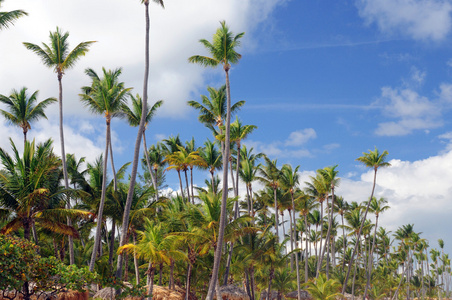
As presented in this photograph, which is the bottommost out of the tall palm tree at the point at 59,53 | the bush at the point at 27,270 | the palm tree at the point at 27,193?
the bush at the point at 27,270

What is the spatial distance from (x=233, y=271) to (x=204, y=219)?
1385cm

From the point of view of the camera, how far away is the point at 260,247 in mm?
37062

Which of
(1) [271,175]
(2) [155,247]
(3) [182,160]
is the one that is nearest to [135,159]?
(2) [155,247]

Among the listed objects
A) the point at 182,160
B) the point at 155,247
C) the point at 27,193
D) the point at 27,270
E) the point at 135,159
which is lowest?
the point at 27,270

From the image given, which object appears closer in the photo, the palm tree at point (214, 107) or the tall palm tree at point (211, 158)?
the palm tree at point (214, 107)

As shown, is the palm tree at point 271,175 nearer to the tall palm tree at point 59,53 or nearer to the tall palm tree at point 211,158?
the tall palm tree at point 211,158

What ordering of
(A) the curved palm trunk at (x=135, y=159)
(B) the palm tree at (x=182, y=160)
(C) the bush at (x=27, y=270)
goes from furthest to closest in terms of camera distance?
(B) the palm tree at (x=182, y=160) < (A) the curved palm trunk at (x=135, y=159) < (C) the bush at (x=27, y=270)

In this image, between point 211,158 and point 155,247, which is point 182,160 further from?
point 155,247

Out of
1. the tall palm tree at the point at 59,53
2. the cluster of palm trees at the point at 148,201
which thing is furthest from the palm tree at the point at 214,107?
the tall palm tree at the point at 59,53

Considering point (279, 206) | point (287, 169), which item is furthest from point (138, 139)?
point (279, 206)

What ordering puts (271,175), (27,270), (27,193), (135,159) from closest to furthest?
(27,270)
(27,193)
(135,159)
(271,175)

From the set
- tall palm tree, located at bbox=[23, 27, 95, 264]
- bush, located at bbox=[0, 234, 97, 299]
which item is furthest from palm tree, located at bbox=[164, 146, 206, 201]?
bush, located at bbox=[0, 234, 97, 299]

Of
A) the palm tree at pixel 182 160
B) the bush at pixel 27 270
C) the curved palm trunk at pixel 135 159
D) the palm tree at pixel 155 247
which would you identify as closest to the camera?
the bush at pixel 27 270

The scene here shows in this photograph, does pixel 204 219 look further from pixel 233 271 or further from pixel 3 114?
pixel 3 114
